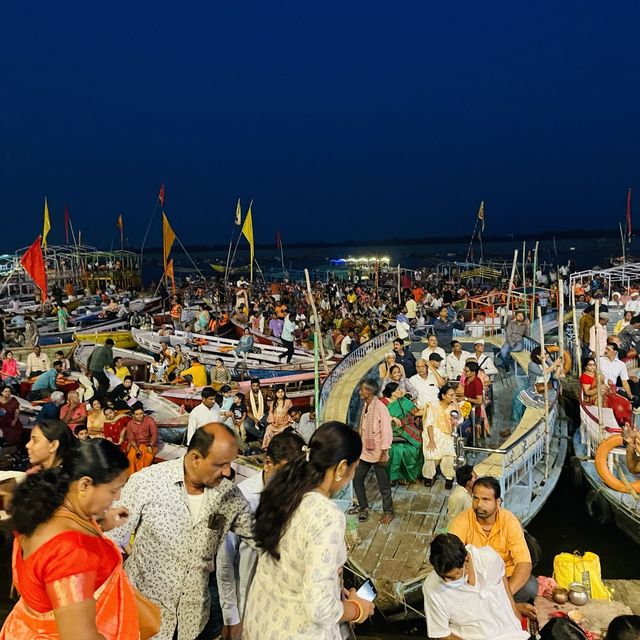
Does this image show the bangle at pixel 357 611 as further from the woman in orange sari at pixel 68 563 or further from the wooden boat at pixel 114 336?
the wooden boat at pixel 114 336

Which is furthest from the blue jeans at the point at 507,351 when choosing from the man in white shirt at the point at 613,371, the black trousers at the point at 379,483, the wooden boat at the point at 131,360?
the wooden boat at the point at 131,360

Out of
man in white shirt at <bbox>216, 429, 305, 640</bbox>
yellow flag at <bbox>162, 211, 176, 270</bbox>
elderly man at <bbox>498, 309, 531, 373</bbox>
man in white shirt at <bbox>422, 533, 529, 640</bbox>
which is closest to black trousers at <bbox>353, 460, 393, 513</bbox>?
man in white shirt at <bbox>422, 533, 529, 640</bbox>

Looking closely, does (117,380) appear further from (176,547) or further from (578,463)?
(176,547)

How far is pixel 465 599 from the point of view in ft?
11.0

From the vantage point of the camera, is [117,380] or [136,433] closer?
[136,433]

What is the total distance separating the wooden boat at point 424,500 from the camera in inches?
240

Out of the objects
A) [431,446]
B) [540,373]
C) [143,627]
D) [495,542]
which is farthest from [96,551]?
[540,373]

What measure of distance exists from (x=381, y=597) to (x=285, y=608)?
408 centimetres

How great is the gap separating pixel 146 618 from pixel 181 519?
49cm

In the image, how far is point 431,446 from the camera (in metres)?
7.59

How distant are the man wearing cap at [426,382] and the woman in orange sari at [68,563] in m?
7.10

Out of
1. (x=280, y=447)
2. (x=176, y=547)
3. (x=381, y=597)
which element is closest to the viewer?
(x=176, y=547)

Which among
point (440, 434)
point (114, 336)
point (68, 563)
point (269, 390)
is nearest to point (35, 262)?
point (114, 336)

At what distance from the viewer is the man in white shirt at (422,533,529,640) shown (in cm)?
332
